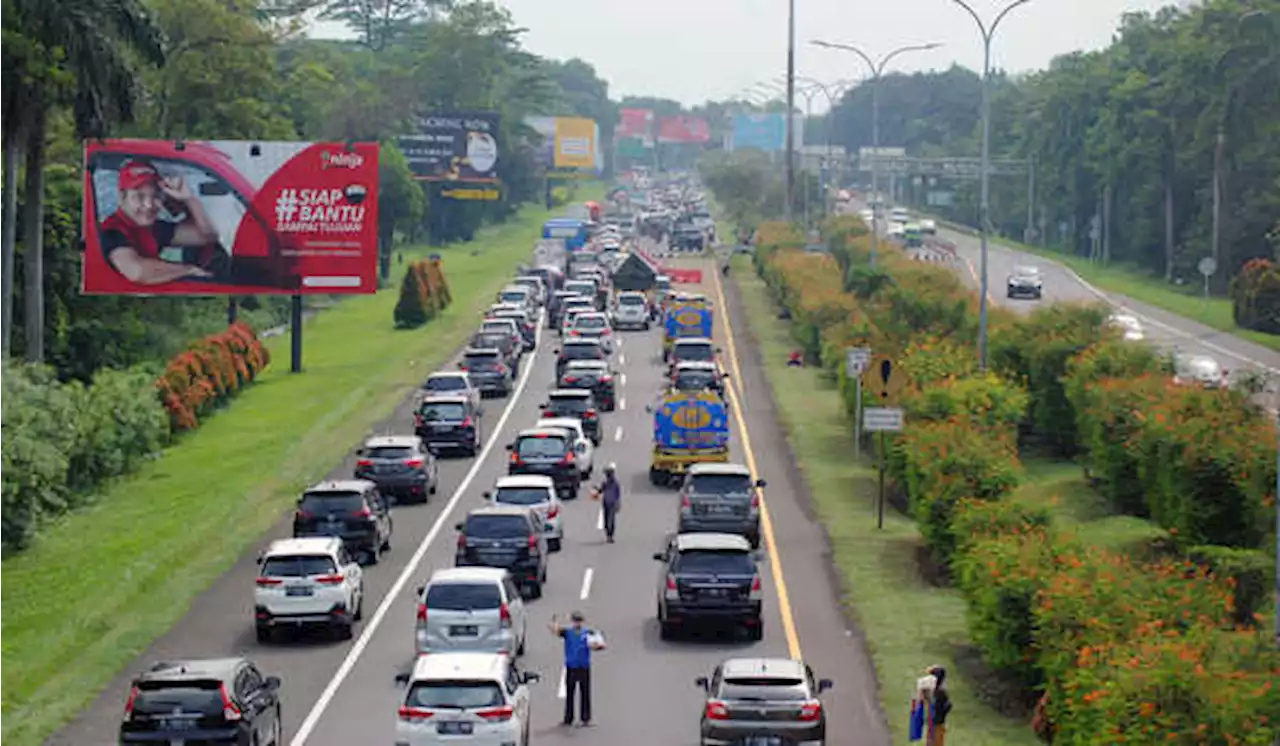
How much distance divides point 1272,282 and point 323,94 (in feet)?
233

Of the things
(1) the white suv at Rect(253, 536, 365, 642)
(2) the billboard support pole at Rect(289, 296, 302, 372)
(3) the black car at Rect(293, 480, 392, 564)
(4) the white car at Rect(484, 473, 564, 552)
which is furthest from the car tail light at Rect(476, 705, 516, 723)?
(2) the billboard support pole at Rect(289, 296, 302, 372)

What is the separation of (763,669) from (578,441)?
86.3ft

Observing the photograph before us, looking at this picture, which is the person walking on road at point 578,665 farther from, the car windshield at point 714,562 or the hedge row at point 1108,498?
the car windshield at point 714,562

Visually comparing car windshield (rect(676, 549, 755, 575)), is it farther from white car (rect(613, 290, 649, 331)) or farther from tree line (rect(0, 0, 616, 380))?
white car (rect(613, 290, 649, 331))

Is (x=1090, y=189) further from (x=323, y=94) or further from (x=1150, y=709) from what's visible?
(x=1150, y=709)

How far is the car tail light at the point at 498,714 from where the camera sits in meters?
24.1

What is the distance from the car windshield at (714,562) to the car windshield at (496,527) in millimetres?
4512

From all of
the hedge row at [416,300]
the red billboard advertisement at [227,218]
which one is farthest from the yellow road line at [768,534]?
the hedge row at [416,300]

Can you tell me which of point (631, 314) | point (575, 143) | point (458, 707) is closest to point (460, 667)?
point (458, 707)

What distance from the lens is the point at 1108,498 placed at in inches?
1772

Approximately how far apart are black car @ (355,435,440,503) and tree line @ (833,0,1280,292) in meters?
61.3

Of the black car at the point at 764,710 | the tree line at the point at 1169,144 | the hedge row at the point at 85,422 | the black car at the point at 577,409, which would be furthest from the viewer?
the tree line at the point at 1169,144

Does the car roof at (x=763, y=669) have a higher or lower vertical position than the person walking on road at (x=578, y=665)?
higher

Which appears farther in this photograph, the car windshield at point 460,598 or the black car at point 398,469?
the black car at point 398,469
